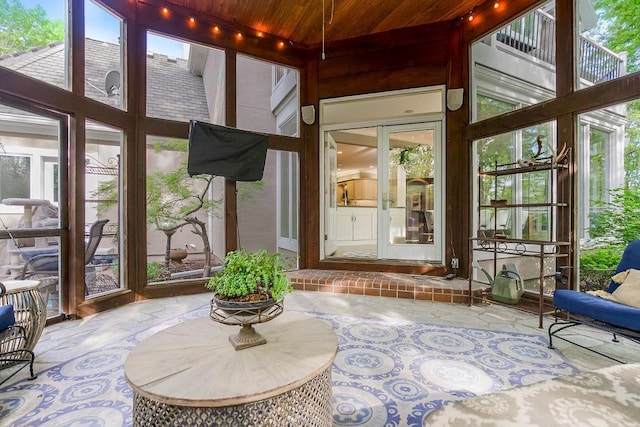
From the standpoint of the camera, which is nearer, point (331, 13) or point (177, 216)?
point (331, 13)

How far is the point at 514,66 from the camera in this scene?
4230mm

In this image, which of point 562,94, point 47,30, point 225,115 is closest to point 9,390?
point 47,30

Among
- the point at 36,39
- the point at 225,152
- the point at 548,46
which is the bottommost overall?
the point at 225,152

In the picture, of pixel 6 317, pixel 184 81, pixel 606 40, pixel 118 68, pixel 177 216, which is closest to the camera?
pixel 6 317

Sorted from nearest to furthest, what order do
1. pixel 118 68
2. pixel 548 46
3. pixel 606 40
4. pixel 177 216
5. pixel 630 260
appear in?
1. pixel 630 260
2. pixel 606 40
3. pixel 548 46
4. pixel 118 68
5. pixel 177 216

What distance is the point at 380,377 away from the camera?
6.70 feet

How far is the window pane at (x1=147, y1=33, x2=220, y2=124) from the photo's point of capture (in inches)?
165

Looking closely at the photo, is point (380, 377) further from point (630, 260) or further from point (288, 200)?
point (288, 200)

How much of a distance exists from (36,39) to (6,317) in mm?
2658

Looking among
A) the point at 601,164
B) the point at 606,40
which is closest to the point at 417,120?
the point at 606,40

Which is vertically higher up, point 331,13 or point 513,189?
point 331,13

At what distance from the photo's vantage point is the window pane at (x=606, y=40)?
2.97 meters

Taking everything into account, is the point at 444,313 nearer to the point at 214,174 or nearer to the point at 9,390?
the point at 214,174

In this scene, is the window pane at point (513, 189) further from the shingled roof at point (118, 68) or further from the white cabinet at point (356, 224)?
the shingled roof at point (118, 68)
